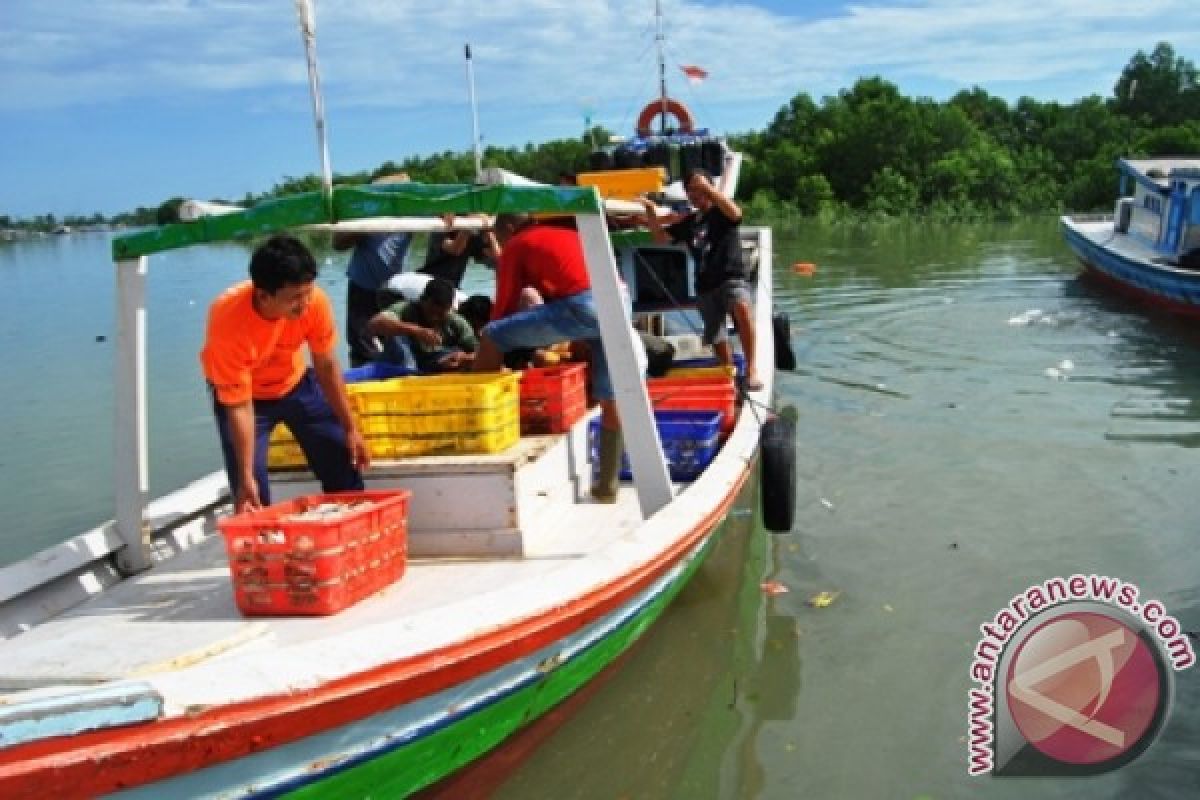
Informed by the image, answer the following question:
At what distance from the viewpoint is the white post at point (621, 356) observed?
4695mm

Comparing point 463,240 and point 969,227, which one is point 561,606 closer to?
point 463,240

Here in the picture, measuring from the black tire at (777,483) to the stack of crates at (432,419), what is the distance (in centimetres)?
169

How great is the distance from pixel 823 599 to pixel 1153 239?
16501mm

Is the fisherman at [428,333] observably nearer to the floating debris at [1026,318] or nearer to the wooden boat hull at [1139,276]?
the floating debris at [1026,318]

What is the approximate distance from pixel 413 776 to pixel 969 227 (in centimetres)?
4082

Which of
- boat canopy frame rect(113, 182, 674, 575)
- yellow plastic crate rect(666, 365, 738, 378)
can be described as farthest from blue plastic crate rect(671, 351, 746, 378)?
boat canopy frame rect(113, 182, 674, 575)

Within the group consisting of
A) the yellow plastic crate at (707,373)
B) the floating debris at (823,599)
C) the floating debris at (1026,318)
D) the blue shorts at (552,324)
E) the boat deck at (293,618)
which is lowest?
the floating debris at (823,599)

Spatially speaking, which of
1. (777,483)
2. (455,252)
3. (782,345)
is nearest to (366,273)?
(455,252)

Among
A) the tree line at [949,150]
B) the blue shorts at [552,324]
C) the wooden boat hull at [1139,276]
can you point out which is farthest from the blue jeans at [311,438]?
the tree line at [949,150]

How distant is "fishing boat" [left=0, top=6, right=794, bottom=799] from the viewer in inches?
110

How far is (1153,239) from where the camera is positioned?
63.6 ft

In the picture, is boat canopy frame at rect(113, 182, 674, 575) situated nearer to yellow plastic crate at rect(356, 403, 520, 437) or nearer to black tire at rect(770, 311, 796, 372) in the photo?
yellow plastic crate at rect(356, 403, 520, 437)

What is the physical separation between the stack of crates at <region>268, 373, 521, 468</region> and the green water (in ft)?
4.47

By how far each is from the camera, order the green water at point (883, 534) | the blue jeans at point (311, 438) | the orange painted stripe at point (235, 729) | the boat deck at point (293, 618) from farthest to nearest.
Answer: the blue jeans at point (311, 438), the green water at point (883, 534), the boat deck at point (293, 618), the orange painted stripe at point (235, 729)
